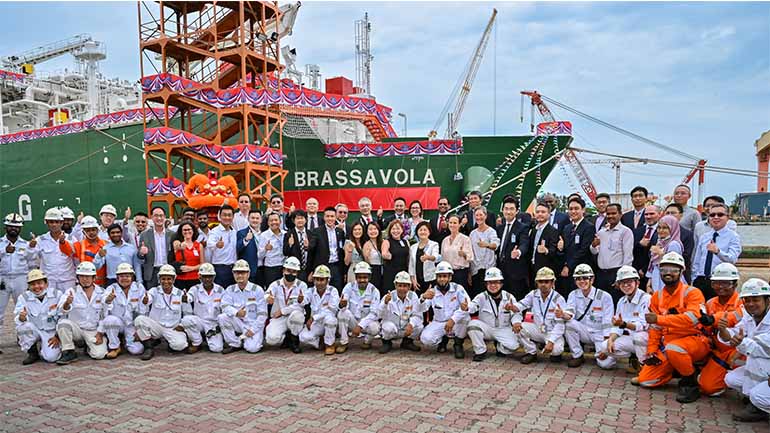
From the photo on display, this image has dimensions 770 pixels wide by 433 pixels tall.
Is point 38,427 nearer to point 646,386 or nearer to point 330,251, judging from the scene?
point 330,251

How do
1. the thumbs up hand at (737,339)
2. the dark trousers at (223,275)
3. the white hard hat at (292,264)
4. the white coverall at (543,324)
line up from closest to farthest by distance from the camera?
the thumbs up hand at (737,339)
the white coverall at (543,324)
the white hard hat at (292,264)
the dark trousers at (223,275)

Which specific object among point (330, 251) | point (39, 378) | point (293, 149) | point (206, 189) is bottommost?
point (39, 378)

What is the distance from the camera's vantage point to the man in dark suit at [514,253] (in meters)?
6.12

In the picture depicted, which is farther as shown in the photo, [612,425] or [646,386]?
[646,386]

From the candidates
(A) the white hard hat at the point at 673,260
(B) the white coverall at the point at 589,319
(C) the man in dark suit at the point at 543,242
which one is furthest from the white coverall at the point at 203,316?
(A) the white hard hat at the point at 673,260

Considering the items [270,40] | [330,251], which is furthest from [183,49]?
[330,251]

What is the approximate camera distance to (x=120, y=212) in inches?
792

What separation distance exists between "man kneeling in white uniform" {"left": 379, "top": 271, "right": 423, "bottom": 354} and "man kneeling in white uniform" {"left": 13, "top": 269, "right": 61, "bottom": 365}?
4.05 meters

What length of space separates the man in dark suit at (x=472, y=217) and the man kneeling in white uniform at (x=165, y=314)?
13.1ft

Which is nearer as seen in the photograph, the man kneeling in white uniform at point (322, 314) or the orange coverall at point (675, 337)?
the orange coverall at point (675, 337)

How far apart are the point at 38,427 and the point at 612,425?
4725 mm

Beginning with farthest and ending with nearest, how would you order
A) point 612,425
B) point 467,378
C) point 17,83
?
1. point 17,83
2. point 467,378
3. point 612,425

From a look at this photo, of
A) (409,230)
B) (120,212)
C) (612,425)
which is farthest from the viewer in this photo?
(120,212)

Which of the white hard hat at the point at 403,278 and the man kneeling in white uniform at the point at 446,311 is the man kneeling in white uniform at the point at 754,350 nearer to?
the man kneeling in white uniform at the point at 446,311
